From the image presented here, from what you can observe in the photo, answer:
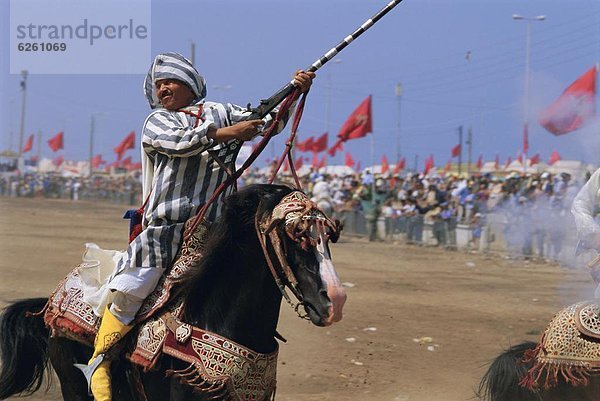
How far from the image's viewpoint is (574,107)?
59.3 feet

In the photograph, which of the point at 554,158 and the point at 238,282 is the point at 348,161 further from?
the point at 238,282

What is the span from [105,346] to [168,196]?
86 centimetres

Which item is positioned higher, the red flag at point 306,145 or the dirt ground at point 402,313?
the red flag at point 306,145

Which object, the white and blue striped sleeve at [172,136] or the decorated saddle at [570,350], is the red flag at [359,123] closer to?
the decorated saddle at [570,350]

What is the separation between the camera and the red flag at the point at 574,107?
17578 mm

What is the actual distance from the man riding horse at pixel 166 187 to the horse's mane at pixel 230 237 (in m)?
0.21

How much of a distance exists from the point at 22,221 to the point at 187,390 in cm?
2510

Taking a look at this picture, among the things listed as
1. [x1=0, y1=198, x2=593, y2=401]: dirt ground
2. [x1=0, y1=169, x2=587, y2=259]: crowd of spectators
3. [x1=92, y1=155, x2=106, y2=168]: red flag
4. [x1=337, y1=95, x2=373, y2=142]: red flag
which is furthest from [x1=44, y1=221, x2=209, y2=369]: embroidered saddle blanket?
[x1=92, y1=155, x2=106, y2=168]: red flag

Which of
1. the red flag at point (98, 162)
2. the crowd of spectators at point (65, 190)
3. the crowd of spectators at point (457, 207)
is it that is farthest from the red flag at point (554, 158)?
the red flag at point (98, 162)

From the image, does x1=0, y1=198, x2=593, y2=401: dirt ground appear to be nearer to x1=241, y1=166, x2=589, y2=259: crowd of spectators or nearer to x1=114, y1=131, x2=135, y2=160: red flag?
x1=241, y1=166, x2=589, y2=259: crowd of spectators

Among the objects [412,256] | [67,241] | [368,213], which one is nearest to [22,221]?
[67,241]

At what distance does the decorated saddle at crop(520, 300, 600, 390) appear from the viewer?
5.67 m

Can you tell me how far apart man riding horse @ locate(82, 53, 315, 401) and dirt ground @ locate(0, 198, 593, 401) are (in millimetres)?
3468

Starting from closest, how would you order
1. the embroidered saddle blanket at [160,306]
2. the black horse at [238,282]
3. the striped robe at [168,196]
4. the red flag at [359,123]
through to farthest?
the black horse at [238,282]
the embroidered saddle blanket at [160,306]
the striped robe at [168,196]
the red flag at [359,123]
